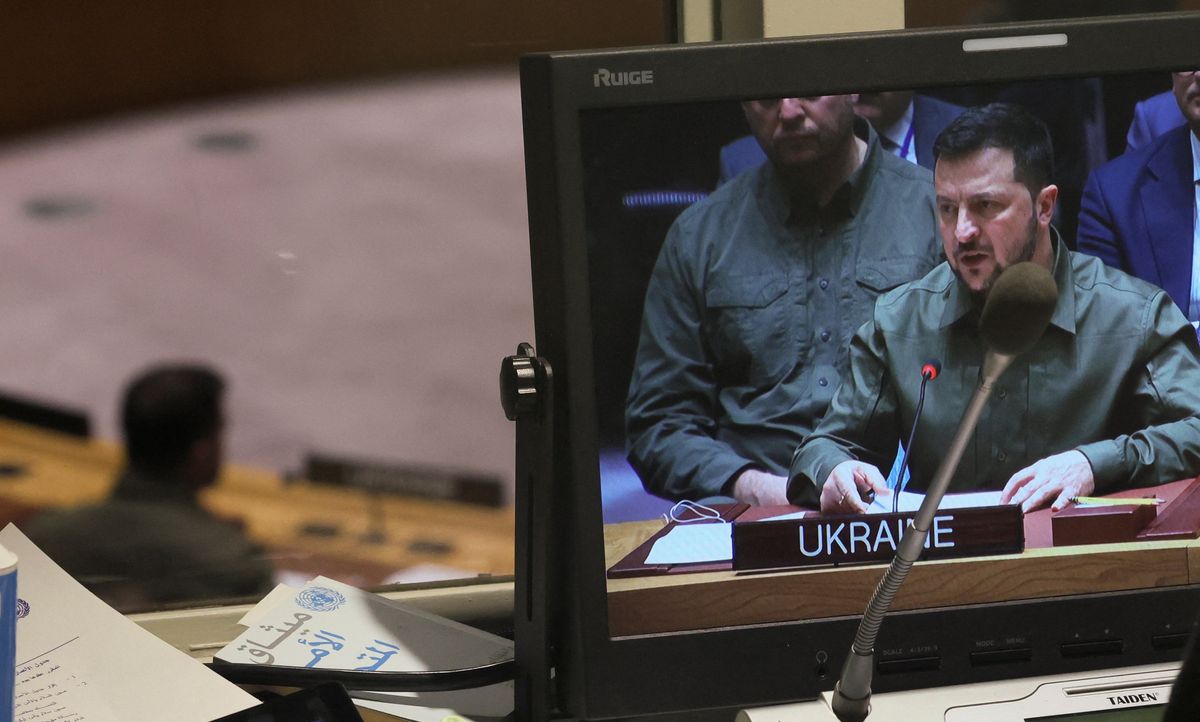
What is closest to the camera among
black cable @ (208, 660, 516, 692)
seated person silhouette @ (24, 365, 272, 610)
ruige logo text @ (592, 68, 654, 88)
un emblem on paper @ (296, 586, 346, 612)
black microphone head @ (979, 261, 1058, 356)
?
black microphone head @ (979, 261, 1058, 356)

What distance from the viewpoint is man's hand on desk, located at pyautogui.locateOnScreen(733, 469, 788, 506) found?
865mm

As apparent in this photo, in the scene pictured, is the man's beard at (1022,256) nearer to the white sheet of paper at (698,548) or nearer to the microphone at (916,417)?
the microphone at (916,417)

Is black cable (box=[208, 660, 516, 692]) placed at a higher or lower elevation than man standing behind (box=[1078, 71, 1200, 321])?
lower

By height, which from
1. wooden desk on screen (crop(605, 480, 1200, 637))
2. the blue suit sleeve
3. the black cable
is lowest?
the black cable

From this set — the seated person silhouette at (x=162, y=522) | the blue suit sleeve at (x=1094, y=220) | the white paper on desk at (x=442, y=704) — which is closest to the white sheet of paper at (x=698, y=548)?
the white paper on desk at (x=442, y=704)

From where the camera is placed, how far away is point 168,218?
1.33 metres

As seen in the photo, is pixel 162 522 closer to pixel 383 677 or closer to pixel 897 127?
pixel 383 677

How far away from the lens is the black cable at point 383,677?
38.7 inches

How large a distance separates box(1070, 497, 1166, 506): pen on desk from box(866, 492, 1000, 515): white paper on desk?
2.5 inches

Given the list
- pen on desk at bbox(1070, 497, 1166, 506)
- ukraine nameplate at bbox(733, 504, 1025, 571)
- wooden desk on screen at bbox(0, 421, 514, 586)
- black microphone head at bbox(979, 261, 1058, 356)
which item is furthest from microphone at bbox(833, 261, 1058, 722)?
wooden desk on screen at bbox(0, 421, 514, 586)

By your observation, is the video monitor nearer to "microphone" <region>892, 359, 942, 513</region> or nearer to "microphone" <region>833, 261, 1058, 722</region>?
"microphone" <region>892, 359, 942, 513</region>

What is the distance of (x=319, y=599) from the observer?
3.63 feet

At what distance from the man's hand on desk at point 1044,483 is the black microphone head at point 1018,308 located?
0.20 meters

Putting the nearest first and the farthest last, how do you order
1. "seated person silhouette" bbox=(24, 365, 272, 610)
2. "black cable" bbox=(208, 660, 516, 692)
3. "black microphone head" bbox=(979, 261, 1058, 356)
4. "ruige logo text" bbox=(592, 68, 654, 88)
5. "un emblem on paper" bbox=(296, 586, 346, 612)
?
"black microphone head" bbox=(979, 261, 1058, 356)
"ruige logo text" bbox=(592, 68, 654, 88)
"black cable" bbox=(208, 660, 516, 692)
"un emblem on paper" bbox=(296, 586, 346, 612)
"seated person silhouette" bbox=(24, 365, 272, 610)
